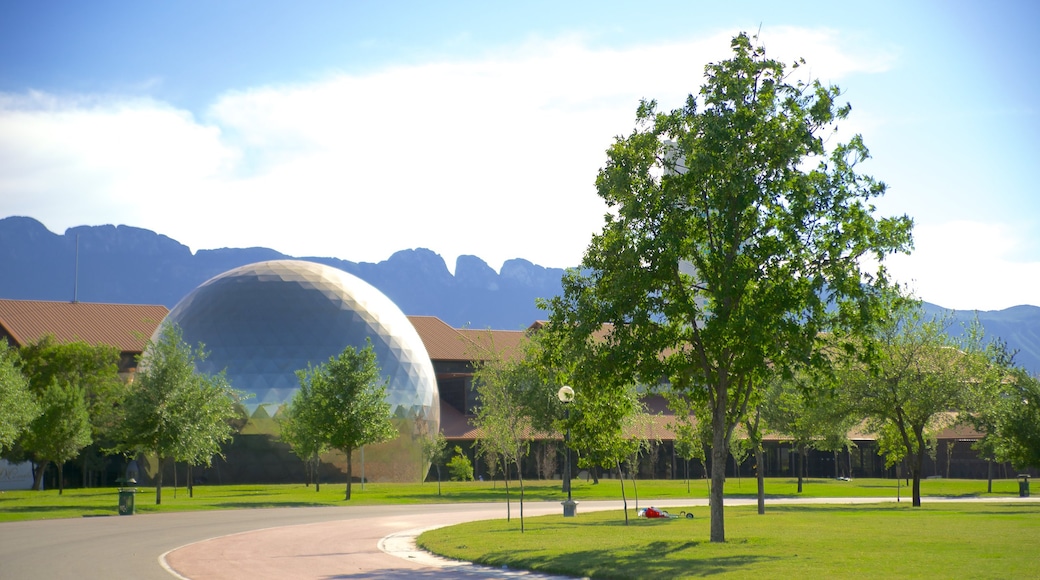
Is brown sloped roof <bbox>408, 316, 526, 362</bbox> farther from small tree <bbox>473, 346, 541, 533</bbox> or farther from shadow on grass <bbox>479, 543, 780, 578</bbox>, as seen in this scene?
shadow on grass <bbox>479, 543, 780, 578</bbox>

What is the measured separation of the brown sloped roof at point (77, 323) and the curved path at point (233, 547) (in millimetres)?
38385

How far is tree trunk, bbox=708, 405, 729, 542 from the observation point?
23484mm

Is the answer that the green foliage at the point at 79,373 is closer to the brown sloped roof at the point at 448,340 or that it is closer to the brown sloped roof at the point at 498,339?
the brown sloped roof at the point at 498,339

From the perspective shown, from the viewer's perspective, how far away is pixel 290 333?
62.4m

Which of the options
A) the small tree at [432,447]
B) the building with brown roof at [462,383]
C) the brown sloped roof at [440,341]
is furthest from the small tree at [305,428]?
the brown sloped roof at [440,341]

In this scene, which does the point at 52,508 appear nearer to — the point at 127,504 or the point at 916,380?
the point at 127,504

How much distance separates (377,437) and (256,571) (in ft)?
106

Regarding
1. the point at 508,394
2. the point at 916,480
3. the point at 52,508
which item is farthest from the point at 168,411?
the point at 916,480

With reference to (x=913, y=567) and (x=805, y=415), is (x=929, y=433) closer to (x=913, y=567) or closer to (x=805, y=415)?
(x=805, y=415)

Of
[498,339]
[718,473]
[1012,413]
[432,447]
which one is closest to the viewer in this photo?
[718,473]

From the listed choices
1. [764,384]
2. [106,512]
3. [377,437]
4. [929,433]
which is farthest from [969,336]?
[106,512]

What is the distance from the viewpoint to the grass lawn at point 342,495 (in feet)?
134

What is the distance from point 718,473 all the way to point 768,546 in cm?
214

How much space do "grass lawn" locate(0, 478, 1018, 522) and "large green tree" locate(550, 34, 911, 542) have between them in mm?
18642
